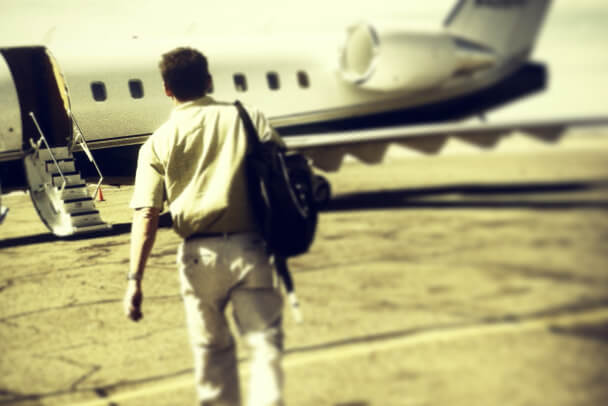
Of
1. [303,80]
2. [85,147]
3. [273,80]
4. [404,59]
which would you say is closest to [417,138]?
[303,80]

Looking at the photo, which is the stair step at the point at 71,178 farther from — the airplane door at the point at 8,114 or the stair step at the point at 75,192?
the airplane door at the point at 8,114

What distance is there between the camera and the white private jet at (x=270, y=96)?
12.2ft

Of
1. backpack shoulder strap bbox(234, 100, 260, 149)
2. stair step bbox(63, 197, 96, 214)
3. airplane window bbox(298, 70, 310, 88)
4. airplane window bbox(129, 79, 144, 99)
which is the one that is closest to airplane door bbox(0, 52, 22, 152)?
stair step bbox(63, 197, 96, 214)

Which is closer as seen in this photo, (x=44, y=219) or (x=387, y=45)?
(x=44, y=219)

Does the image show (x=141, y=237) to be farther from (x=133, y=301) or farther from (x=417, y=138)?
(x=417, y=138)

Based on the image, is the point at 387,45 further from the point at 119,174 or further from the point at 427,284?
the point at 119,174

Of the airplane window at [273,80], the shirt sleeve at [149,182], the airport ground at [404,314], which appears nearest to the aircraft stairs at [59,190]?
the airport ground at [404,314]

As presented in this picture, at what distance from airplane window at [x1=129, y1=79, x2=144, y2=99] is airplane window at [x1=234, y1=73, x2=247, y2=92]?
0.88 metres

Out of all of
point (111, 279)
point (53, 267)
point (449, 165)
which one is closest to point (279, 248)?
point (111, 279)

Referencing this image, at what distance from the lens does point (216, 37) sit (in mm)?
4336

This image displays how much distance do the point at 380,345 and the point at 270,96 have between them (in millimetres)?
2478

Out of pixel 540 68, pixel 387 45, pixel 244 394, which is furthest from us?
pixel 387 45

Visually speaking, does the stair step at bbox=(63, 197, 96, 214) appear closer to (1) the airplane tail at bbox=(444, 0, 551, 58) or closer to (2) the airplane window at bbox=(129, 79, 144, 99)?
(2) the airplane window at bbox=(129, 79, 144, 99)

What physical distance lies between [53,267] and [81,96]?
4.68ft
